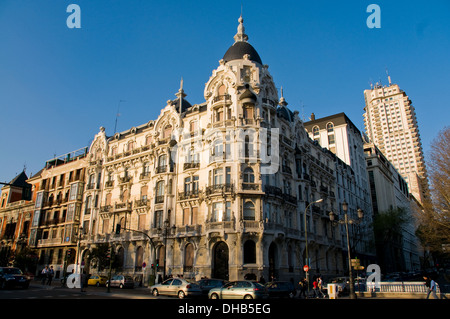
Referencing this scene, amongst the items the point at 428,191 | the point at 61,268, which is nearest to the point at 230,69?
the point at 428,191

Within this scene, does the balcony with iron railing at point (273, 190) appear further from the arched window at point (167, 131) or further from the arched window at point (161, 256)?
the arched window at point (167, 131)

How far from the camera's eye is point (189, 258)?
120ft

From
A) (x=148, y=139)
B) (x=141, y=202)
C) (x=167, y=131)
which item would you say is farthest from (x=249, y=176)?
(x=148, y=139)

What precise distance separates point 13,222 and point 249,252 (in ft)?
171

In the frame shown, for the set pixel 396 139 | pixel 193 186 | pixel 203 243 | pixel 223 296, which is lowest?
pixel 223 296

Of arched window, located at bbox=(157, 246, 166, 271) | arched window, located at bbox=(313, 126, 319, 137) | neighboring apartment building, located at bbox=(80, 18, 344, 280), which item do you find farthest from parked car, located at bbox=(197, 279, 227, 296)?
arched window, located at bbox=(313, 126, 319, 137)

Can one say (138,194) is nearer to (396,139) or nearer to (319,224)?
(319,224)

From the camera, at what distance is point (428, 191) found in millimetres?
31500

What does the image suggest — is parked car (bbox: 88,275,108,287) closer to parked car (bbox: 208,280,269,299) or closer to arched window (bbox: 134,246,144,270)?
arched window (bbox: 134,246,144,270)

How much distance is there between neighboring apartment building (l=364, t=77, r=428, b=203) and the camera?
14338 cm

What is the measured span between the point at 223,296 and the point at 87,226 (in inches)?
1337

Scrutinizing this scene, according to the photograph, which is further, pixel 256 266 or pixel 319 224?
pixel 319 224

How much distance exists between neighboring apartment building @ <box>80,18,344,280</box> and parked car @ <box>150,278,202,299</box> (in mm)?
8515

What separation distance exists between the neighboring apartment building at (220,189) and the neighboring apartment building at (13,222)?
17274mm
